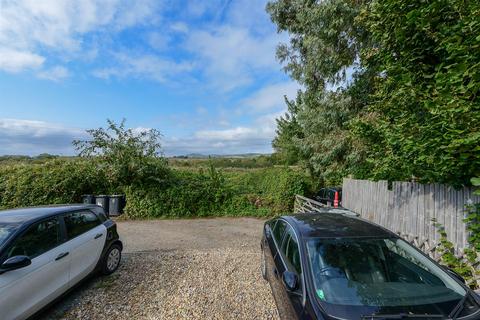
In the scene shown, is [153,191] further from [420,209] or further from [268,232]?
[420,209]

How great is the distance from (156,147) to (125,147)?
1312 mm

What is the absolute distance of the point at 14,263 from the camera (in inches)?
125

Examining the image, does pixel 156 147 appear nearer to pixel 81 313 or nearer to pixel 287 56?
pixel 287 56

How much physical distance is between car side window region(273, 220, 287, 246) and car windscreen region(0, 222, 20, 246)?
3.66 meters

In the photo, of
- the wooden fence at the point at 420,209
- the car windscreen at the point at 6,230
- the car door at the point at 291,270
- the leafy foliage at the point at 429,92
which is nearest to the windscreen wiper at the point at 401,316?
the car door at the point at 291,270

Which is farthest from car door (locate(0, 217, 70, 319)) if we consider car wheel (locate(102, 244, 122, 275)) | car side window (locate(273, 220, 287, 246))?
car side window (locate(273, 220, 287, 246))

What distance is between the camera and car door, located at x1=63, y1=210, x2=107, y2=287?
429 centimetres

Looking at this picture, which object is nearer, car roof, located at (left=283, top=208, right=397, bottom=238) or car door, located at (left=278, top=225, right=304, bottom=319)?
car door, located at (left=278, top=225, right=304, bottom=319)

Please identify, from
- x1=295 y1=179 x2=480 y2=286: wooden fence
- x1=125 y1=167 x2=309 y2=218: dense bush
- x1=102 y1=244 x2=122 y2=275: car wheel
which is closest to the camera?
x1=295 y1=179 x2=480 y2=286: wooden fence

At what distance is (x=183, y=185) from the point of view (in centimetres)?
1240

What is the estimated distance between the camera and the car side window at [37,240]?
138 inches

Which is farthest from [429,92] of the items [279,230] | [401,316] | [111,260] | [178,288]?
[111,260]

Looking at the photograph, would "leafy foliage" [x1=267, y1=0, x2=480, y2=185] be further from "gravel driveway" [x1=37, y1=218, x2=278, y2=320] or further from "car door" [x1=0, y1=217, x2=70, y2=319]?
"car door" [x1=0, y1=217, x2=70, y2=319]

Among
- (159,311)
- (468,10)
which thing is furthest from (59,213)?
(468,10)
